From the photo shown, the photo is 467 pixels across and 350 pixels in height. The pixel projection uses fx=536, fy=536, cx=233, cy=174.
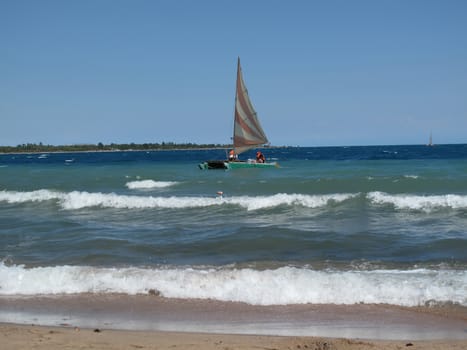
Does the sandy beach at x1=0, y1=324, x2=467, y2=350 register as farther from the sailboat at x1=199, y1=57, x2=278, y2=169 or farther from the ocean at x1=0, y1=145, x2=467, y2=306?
the sailboat at x1=199, y1=57, x2=278, y2=169

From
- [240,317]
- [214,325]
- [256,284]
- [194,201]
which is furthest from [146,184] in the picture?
[214,325]

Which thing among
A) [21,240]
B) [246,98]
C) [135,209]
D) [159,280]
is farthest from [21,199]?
[246,98]

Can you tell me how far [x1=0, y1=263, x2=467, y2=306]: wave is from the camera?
738 centimetres

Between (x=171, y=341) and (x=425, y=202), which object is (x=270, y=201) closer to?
(x=425, y=202)

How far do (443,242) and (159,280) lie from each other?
20.8 feet

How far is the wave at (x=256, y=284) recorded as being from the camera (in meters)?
7.38

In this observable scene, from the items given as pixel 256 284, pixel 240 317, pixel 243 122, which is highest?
pixel 243 122

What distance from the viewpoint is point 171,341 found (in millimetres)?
5723

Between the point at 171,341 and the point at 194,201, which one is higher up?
the point at 194,201

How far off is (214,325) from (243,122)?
3384 cm

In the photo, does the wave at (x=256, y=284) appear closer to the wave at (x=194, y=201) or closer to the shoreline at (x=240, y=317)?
the shoreline at (x=240, y=317)

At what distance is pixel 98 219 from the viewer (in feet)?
54.3

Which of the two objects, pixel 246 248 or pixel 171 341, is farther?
pixel 246 248

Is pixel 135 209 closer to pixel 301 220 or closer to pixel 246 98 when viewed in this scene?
pixel 301 220
